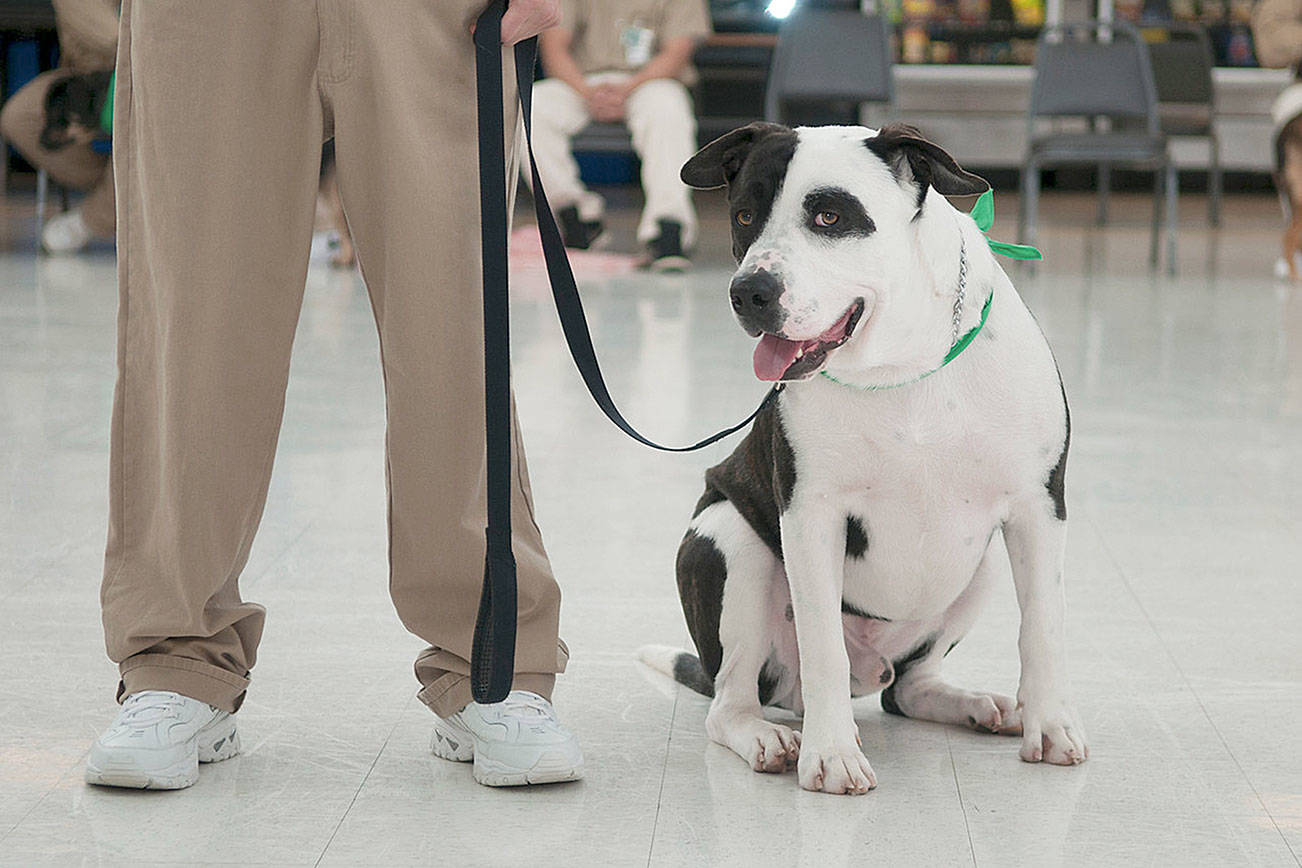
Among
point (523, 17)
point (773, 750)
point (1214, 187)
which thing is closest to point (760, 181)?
point (523, 17)

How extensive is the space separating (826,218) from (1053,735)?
0.67 m

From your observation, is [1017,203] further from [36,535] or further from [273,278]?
[273,278]

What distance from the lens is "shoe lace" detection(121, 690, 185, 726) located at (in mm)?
1754

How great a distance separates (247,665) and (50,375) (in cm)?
279

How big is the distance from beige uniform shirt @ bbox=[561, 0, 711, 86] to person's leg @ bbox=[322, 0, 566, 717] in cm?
550

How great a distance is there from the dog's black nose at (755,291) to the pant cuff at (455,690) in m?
0.52

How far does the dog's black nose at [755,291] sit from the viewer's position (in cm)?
163

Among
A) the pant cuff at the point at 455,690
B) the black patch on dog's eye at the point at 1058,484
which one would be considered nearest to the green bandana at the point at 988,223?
the black patch on dog's eye at the point at 1058,484

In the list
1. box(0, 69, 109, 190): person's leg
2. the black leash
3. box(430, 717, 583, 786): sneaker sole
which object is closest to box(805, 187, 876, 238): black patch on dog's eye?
the black leash

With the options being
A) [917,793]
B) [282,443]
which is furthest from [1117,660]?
[282,443]

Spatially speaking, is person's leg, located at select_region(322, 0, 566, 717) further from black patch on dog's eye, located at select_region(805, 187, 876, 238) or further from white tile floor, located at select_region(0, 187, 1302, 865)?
black patch on dog's eye, located at select_region(805, 187, 876, 238)

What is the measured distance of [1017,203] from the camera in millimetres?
10500

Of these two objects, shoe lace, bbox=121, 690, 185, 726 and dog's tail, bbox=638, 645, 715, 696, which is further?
dog's tail, bbox=638, 645, 715, 696

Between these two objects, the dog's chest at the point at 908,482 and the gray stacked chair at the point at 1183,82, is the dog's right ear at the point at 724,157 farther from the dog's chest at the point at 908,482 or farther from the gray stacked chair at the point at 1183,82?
the gray stacked chair at the point at 1183,82
